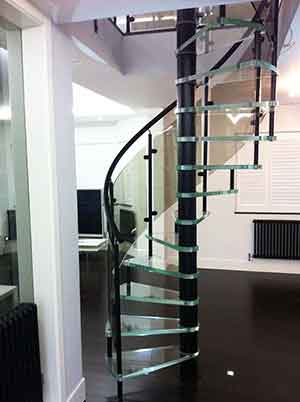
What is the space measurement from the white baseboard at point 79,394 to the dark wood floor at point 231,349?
0.30ft

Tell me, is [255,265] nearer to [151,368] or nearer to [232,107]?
[151,368]

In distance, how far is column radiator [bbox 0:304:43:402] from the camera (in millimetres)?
1875

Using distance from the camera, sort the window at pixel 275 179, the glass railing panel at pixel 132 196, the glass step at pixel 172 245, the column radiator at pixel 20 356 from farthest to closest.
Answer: the window at pixel 275 179
the glass railing panel at pixel 132 196
the glass step at pixel 172 245
the column radiator at pixel 20 356

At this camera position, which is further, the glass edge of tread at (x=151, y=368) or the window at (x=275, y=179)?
the window at (x=275, y=179)

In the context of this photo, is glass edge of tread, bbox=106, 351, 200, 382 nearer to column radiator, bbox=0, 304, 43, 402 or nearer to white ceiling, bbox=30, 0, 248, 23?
column radiator, bbox=0, 304, 43, 402

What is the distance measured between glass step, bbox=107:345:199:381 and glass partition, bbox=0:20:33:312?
3.28 feet

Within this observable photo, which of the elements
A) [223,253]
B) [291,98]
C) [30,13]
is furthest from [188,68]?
[223,253]

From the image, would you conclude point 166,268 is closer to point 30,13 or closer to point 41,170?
point 41,170

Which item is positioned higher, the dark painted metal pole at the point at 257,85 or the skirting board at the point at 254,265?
the dark painted metal pole at the point at 257,85

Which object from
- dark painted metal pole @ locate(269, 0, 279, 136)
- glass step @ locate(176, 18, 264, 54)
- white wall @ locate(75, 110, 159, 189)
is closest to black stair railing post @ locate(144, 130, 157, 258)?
glass step @ locate(176, 18, 264, 54)

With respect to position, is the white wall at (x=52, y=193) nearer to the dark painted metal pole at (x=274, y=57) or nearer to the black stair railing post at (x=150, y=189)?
the black stair railing post at (x=150, y=189)

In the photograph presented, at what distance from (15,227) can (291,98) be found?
4.60 metres

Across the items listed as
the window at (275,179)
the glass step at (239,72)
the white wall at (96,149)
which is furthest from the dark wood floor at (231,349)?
the white wall at (96,149)

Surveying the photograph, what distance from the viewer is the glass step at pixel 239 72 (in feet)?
7.50
